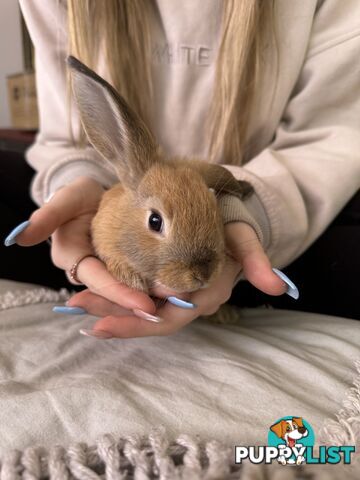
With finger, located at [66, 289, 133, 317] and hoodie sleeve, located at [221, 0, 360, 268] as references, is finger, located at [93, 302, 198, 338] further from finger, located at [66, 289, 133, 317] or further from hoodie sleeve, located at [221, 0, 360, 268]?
hoodie sleeve, located at [221, 0, 360, 268]

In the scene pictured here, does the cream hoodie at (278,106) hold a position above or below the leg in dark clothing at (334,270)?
above

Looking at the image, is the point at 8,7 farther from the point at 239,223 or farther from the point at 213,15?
the point at 239,223

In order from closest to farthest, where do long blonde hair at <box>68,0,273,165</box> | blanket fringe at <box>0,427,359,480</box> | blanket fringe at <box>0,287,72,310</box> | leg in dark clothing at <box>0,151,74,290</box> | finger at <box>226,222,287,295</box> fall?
blanket fringe at <box>0,427,359,480</box>
finger at <box>226,222,287,295</box>
blanket fringe at <box>0,287,72,310</box>
long blonde hair at <box>68,0,273,165</box>
leg in dark clothing at <box>0,151,74,290</box>

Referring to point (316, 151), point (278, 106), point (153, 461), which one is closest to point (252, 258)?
point (153, 461)

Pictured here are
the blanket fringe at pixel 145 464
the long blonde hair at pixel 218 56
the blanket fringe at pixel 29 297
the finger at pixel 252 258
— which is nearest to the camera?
the blanket fringe at pixel 145 464

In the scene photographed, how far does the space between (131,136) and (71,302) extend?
1.01 ft

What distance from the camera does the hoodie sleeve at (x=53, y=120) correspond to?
3.61ft

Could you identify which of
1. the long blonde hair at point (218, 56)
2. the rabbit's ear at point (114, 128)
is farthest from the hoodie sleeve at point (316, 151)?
the rabbit's ear at point (114, 128)

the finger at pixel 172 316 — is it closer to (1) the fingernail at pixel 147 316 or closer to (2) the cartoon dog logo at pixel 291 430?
(1) the fingernail at pixel 147 316

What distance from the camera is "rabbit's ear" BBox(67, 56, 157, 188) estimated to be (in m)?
0.74

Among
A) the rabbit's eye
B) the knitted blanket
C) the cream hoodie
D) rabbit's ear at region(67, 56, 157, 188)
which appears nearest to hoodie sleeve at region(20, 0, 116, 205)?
the cream hoodie

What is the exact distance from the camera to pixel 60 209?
0.82 m

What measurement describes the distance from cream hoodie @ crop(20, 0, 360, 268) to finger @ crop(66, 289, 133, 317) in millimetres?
355

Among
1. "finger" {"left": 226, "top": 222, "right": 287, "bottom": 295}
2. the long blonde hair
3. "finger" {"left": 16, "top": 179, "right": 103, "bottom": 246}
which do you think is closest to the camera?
"finger" {"left": 226, "top": 222, "right": 287, "bottom": 295}
